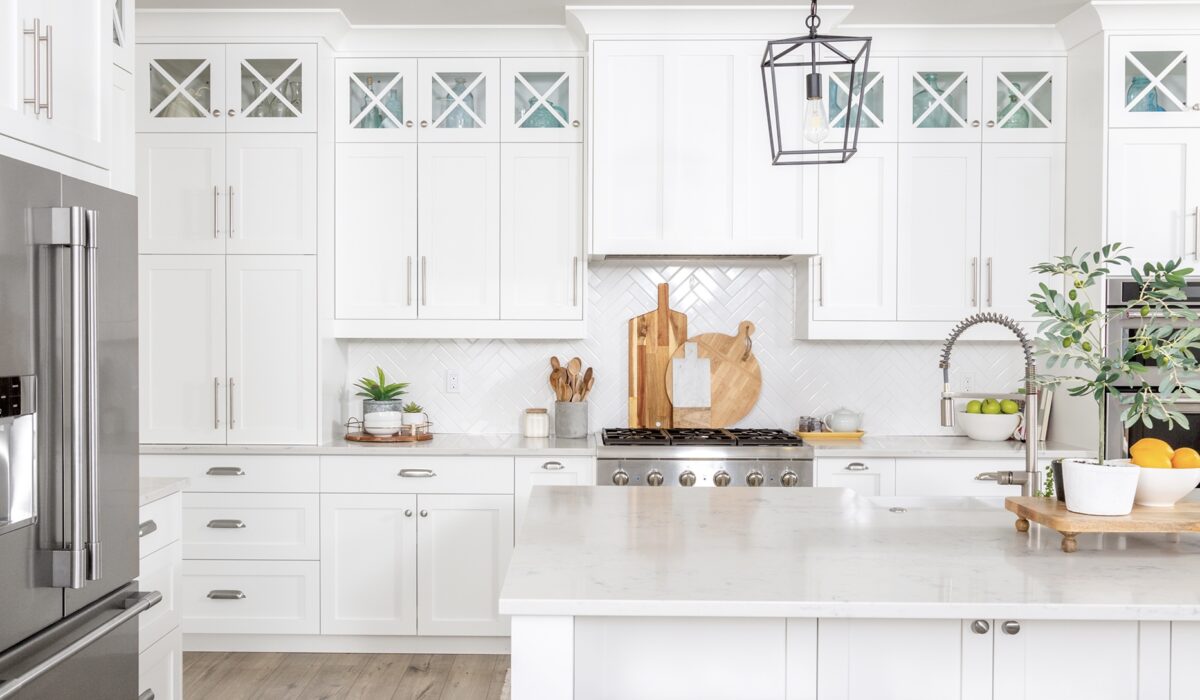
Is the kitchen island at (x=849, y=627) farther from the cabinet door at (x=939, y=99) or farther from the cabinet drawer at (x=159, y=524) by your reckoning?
the cabinet door at (x=939, y=99)

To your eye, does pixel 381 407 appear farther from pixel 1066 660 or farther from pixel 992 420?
pixel 1066 660

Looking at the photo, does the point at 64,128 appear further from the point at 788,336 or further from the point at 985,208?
the point at 985,208

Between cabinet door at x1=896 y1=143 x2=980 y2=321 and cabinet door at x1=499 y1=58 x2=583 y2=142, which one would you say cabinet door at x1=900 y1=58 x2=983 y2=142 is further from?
cabinet door at x1=499 y1=58 x2=583 y2=142

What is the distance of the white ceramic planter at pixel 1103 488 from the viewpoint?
1.88 metres

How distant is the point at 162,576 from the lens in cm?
262

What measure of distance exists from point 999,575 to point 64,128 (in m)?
2.23

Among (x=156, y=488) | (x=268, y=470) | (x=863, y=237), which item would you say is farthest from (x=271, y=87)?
(x=863, y=237)

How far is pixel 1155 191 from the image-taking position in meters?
3.71

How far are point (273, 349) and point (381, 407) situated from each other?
51 cm

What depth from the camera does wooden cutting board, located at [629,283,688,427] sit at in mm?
4289

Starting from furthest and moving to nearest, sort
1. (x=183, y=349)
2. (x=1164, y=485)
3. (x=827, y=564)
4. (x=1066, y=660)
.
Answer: (x=183, y=349)
(x=1164, y=485)
(x=827, y=564)
(x=1066, y=660)

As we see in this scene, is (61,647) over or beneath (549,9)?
beneath

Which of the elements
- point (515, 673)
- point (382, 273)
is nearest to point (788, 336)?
point (382, 273)

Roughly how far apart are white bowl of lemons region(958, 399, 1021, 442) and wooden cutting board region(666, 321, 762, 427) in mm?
951
